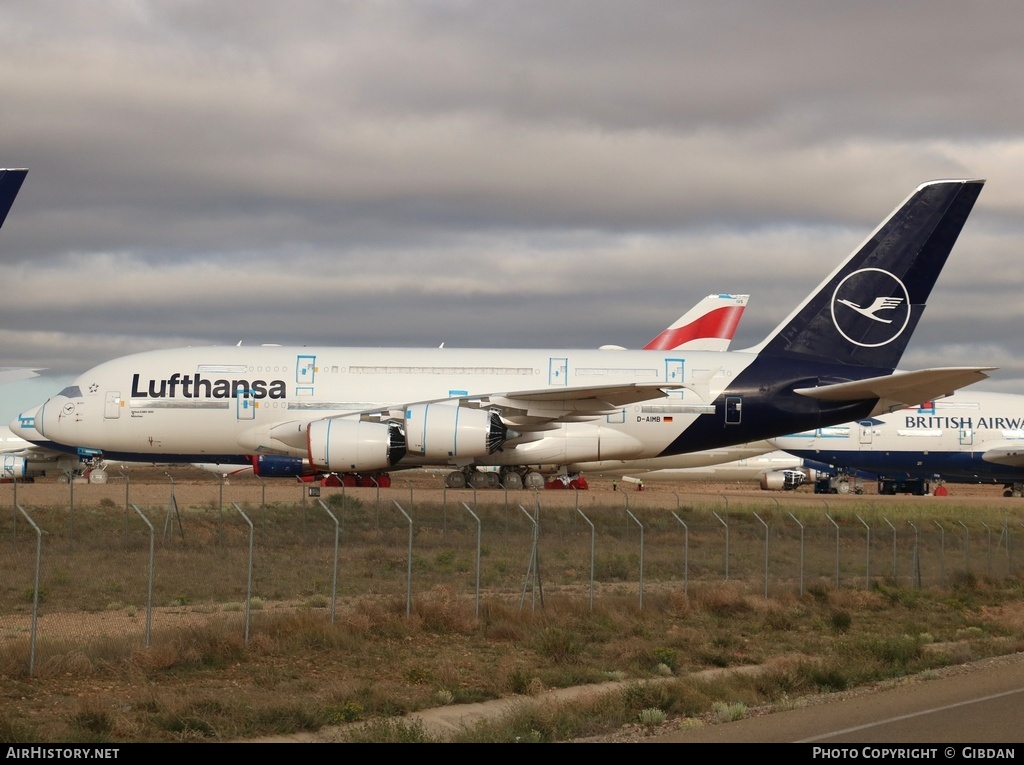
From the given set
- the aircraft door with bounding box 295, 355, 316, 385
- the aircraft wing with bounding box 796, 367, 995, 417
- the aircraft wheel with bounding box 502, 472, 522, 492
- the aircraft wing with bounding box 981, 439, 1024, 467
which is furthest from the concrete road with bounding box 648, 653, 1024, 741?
the aircraft wing with bounding box 981, 439, 1024, 467

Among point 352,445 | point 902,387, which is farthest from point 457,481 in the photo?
point 902,387

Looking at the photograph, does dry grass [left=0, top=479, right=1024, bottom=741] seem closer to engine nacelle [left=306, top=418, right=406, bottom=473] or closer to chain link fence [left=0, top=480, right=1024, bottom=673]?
chain link fence [left=0, top=480, right=1024, bottom=673]

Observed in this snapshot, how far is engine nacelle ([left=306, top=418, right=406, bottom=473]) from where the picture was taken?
1412 inches

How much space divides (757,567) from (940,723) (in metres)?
17.0

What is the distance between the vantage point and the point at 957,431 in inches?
2660

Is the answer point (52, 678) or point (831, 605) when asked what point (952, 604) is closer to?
point (831, 605)

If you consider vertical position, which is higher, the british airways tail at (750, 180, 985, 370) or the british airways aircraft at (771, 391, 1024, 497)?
the british airways tail at (750, 180, 985, 370)

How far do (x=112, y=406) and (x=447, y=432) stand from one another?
1135 centimetres

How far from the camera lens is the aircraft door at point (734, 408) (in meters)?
38.7

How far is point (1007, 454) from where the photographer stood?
66.8 metres

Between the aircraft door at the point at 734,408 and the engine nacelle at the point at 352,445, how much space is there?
33.5ft

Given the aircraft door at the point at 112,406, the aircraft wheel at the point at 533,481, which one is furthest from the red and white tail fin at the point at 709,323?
the aircraft door at the point at 112,406

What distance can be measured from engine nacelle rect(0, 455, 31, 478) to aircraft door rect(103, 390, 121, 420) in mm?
24669

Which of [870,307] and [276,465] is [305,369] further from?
[870,307]
